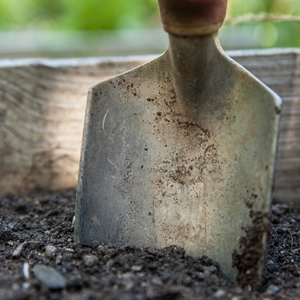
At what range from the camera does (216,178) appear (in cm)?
103

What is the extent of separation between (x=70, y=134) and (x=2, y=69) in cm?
37

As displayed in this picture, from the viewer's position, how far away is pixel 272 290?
2.92 feet

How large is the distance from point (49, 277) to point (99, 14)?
13.3 ft

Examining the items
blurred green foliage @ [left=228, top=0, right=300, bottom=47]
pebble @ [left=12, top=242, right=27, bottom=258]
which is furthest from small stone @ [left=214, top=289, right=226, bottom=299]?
blurred green foliage @ [left=228, top=0, right=300, bottom=47]

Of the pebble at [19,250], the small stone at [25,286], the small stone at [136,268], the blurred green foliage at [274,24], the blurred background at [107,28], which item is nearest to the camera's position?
the small stone at [25,286]

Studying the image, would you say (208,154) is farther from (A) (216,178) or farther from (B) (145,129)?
(B) (145,129)

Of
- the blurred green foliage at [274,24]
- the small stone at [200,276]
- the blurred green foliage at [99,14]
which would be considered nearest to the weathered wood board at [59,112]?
the small stone at [200,276]

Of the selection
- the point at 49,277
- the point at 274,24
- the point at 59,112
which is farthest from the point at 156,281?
the point at 274,24

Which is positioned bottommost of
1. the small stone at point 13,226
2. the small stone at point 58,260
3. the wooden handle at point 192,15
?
the small stone at point 58,260

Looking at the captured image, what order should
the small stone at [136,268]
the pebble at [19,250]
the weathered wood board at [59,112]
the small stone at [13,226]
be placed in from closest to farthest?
the small stone at [136,268], the pebble at [19,250], the small stone at [13,226], the weathered wood board at [59,112]

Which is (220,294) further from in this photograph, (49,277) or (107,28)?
(107,28)

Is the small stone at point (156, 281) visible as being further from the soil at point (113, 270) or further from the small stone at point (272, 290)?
the small stone at point (272, 290)

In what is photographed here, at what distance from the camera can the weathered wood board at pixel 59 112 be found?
1.48m

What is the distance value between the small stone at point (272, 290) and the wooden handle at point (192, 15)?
636 millimetres
